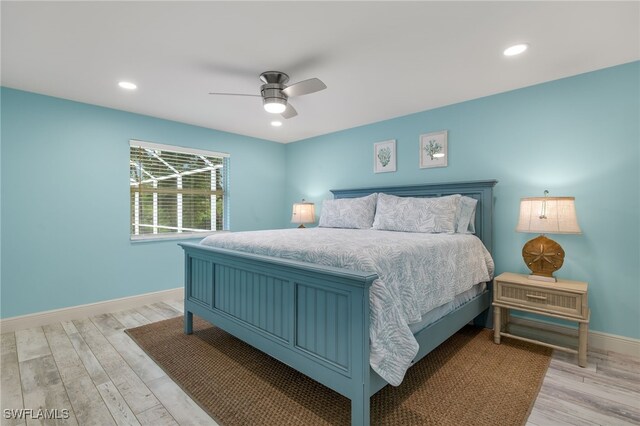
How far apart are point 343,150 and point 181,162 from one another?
Result: 93.0 inches

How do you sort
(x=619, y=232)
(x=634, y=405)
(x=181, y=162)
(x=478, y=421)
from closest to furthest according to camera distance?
(x=478, y=421), (x=634, y=405), (x=619, y=232), (x=181, y=162)

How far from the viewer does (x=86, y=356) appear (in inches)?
96.4

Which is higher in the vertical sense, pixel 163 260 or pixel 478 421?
pixel 163 260

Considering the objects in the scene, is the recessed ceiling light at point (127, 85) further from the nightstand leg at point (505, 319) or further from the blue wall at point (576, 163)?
the nightstand leg at point (505, 319)

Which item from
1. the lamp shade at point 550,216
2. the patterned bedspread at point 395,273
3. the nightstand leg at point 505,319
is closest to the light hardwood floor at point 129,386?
the nightstand leg at point 505,319

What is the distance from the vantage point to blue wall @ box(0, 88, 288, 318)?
118 inches

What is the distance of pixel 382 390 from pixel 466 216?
1.88m

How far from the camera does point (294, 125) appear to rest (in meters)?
4.36

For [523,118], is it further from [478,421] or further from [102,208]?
[102,208]

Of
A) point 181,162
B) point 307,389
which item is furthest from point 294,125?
point 307,389

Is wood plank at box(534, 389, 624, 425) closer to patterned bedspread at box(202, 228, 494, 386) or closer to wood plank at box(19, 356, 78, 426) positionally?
patterned bedspread at box(202, 228, 494, 386)

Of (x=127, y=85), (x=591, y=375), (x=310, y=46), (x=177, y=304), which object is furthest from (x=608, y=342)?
(x=127, y=85)

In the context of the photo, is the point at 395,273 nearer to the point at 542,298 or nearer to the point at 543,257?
the point at 542,298

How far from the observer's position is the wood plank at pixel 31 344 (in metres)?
2.47
